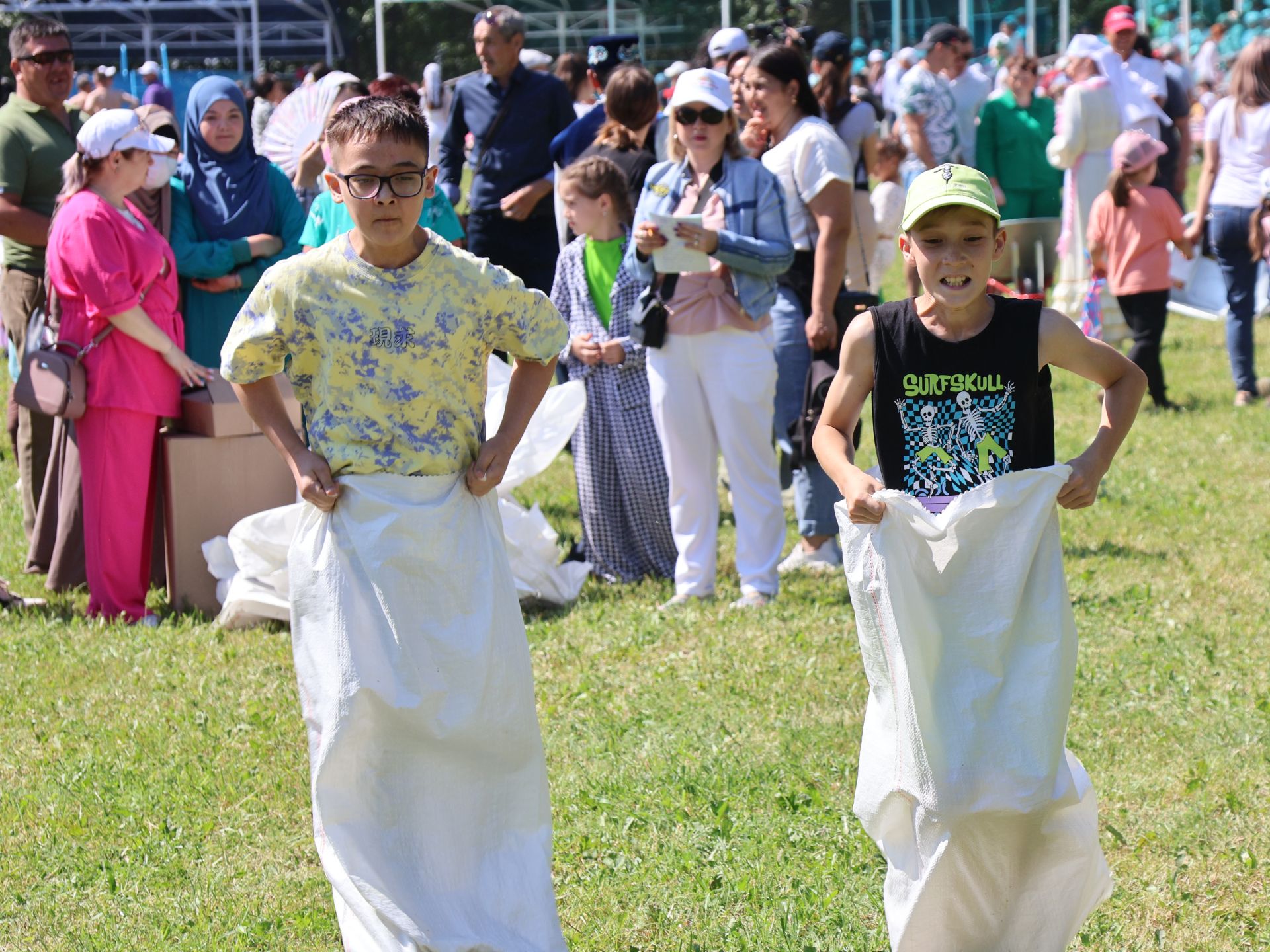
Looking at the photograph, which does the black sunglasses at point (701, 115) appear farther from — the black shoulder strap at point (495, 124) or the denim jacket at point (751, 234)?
the black shoulder strap at point (495, 124)

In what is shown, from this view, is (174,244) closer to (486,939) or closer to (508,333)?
(508,333)

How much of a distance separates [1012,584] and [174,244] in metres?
4.86

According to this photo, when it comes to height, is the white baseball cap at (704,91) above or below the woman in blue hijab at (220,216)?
above

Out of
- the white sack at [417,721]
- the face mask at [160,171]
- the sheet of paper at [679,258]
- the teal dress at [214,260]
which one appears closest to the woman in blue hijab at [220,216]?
the teal dress at [214,260]

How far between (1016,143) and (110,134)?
8.51 m

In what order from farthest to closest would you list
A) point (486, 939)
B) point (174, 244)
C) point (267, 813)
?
point (174, 244)
point (267, 813)
point (486, 939)

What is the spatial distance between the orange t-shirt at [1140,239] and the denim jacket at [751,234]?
4557 millimetres

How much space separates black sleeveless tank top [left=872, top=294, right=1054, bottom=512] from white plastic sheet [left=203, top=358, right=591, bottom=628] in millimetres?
3242

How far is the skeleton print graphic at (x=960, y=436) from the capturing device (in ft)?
10.6

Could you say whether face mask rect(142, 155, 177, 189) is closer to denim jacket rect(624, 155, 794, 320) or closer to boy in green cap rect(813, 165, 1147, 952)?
denim jacket rect(624, 155, 794, 320)

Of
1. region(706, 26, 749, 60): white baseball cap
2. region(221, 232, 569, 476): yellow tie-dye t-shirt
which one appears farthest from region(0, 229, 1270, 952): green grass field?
region(706, 26, 749, 60): white baseball cap

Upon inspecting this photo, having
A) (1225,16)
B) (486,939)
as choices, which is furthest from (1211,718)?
(1225,16)

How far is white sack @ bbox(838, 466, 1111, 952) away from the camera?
3.06 meters

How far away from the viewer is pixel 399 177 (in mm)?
3207
